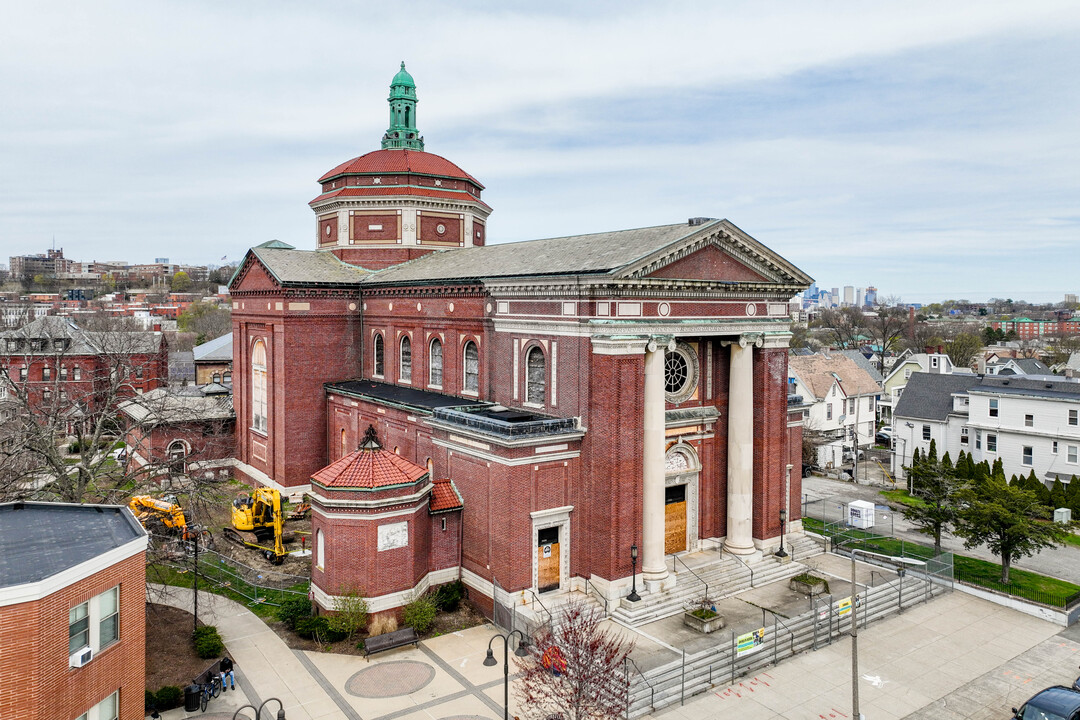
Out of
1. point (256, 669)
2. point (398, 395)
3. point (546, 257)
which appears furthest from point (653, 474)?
point (398, 395)

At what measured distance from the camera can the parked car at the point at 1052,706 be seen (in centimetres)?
1869

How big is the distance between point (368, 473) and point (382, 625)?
4.99m

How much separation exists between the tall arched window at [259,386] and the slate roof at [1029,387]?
44022mm

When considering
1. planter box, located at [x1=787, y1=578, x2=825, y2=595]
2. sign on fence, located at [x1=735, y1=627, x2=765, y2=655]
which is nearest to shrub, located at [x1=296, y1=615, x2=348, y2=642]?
sign on fence, located at [x1=735, y1=627, x2=765, y2=655]

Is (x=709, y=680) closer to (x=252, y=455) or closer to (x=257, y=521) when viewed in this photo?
(x=257, y=521)

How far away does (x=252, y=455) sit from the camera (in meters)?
43.3

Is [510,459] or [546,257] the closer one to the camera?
[510,459]

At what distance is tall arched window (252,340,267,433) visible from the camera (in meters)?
41.8

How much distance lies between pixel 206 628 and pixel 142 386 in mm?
49937

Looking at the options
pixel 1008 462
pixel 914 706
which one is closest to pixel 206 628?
pixel 914 706

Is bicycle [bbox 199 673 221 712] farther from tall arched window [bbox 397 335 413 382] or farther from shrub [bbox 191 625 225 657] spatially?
tall arched window [bbox 397 335 413 382]

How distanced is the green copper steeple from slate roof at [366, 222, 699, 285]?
32.7ft

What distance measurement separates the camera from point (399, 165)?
42469 mm

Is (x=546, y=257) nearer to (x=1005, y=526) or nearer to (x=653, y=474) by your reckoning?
(x=653, y=474)
